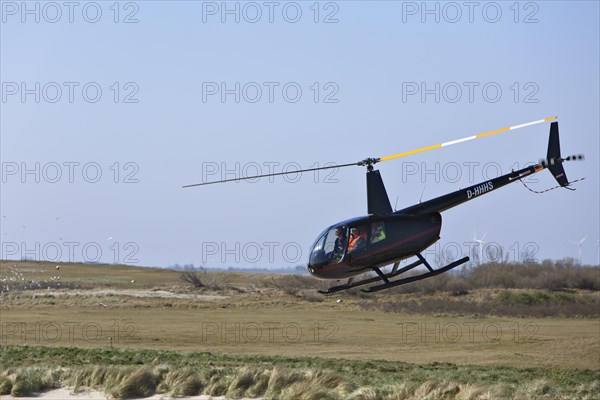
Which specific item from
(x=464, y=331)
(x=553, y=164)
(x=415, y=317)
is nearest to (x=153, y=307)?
(x=415, y=317)

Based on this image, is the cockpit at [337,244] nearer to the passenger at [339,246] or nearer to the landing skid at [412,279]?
the passenger at [339,246]

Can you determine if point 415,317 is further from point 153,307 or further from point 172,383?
point 172,383

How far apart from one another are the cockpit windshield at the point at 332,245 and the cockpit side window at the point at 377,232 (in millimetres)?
698

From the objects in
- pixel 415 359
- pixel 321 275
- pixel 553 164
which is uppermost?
pixel 553 164

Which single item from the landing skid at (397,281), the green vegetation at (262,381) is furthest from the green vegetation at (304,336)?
the landing skid at (397,281)

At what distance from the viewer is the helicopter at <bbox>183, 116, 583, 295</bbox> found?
25703 millimetres

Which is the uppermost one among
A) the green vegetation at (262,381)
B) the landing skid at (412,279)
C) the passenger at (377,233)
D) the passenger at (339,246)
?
the passenger at (377,233)

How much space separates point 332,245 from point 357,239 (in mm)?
604

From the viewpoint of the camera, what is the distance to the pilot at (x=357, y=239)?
→ 2570cm

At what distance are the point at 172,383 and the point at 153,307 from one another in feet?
111

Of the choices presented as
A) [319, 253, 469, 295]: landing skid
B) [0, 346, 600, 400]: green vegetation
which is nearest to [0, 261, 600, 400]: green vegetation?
[0, 346, 600, 400]: green vegetation

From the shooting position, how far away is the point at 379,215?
26.4 m

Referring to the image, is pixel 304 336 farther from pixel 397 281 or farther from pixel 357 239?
pixel 357 239

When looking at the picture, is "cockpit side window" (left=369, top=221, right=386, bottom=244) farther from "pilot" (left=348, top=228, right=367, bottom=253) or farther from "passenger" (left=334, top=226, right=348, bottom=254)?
"passenger" (left=334, top=226, right=348, bottom=254)
